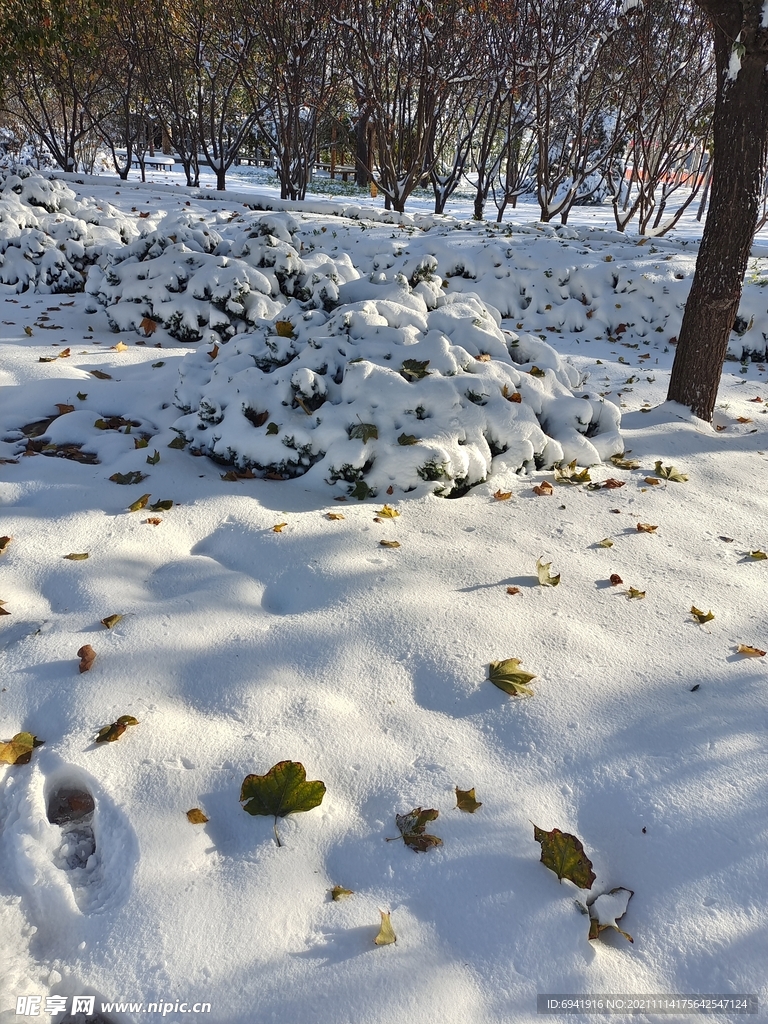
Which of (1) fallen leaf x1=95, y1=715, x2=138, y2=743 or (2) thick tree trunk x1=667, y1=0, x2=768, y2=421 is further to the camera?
(2) thick tree trunk x1=667, y1=0, x2=768, y2=421

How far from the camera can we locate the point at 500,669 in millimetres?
2021

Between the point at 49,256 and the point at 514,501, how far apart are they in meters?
5.91

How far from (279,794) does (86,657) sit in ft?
2.58

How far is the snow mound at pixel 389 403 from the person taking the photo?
302 cm

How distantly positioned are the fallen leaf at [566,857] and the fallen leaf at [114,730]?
1105mm

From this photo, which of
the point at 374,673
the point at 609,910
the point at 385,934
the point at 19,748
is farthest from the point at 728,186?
the point at 19,748

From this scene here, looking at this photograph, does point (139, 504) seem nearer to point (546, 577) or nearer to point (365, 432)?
point (365, 432)

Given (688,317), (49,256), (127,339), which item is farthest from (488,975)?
(49,256)

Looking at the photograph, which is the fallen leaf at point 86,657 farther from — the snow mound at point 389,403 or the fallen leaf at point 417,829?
the snow mound at point 389,403

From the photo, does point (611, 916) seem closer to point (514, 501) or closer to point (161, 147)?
point (514, 501)

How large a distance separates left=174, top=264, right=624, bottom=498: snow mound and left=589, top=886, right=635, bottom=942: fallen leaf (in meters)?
1.84

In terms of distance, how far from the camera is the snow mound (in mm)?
3018

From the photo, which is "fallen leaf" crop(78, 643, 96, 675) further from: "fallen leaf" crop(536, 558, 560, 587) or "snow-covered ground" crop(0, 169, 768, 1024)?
"fallen leaf" crop(536, 558, 560, 587)

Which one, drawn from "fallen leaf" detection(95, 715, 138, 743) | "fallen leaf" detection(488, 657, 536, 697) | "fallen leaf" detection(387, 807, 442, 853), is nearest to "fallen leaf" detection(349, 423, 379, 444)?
"fallen leaf" detection(488, 657, 536, 697)
